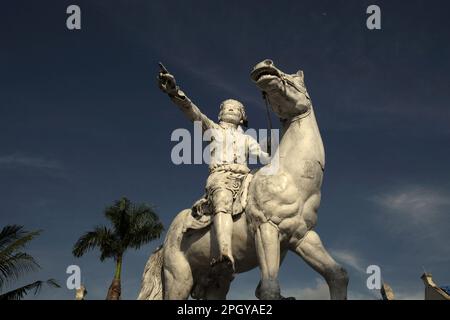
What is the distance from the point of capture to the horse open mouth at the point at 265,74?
604 centimetres

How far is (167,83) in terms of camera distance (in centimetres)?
654

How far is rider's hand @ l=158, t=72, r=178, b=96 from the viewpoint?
6.48m

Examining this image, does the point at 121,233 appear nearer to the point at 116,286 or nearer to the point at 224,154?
the point at 116,286

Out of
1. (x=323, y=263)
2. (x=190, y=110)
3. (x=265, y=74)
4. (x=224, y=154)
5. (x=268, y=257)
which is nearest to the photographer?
(x=268, y=257)

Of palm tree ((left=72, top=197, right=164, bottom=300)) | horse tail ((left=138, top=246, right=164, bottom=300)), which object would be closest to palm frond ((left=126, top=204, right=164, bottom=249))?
palm tree ((left=72, top=197, right=164, bottom=300))

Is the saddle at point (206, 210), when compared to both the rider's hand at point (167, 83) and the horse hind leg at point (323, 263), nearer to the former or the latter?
the horse hind leg at point (323, 263)

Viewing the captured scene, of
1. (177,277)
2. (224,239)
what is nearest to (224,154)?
(224,239)

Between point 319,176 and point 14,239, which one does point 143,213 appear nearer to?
point 14,239

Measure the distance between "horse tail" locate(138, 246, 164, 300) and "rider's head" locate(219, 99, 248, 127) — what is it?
2.22 m

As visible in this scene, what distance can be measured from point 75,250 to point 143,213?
11.2ft

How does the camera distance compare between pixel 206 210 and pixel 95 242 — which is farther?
pixel 95 242

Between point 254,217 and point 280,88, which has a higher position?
point 280,88

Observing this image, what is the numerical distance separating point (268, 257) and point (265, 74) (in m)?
2.38
